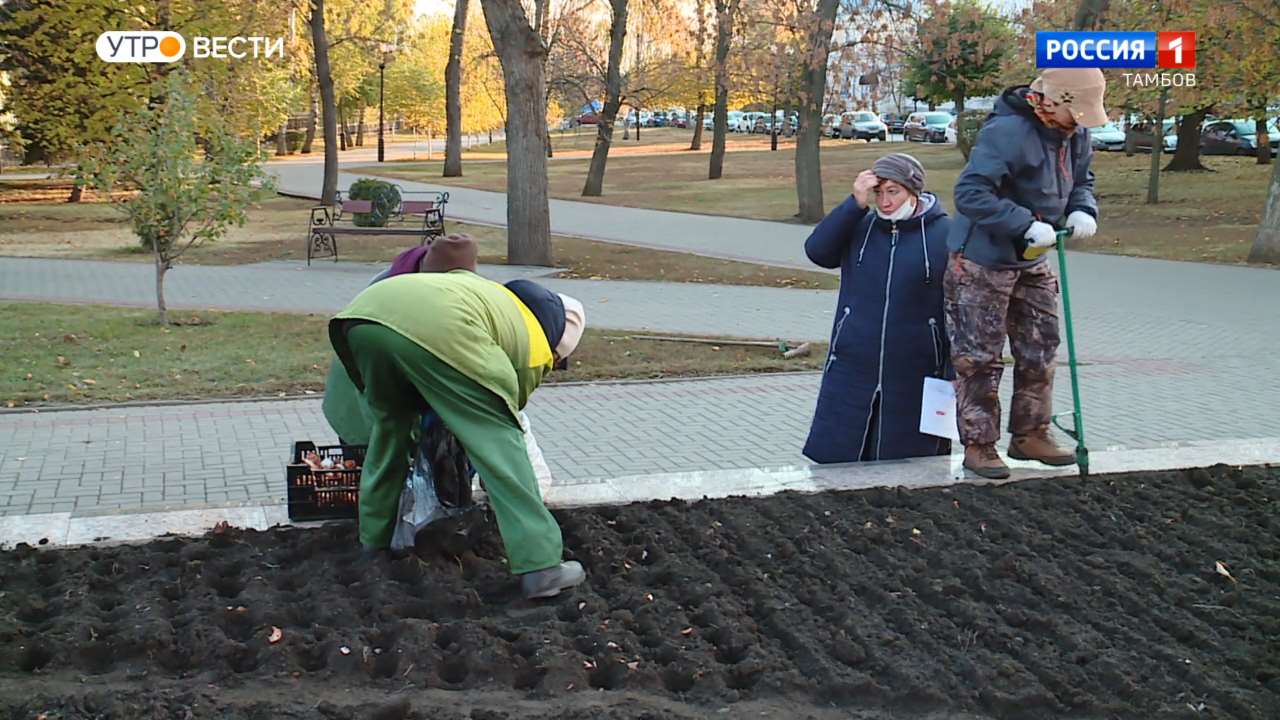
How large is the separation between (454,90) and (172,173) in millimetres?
29956

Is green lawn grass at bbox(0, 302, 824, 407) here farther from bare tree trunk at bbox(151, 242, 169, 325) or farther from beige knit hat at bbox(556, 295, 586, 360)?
beige knit hat at bbox(556, 295, 586, 360)

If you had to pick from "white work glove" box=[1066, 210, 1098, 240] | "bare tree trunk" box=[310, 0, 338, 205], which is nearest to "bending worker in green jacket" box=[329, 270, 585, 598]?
"white work glove" box=[1066, 210, 1098, 240]

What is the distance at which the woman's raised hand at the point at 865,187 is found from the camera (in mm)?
5336

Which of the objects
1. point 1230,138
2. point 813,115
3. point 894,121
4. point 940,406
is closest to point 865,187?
point 940,406

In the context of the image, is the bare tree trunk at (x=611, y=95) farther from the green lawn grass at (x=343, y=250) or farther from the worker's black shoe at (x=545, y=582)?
the worker's black shoe at (x=545, y=582)

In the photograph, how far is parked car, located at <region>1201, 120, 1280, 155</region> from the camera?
4250cm

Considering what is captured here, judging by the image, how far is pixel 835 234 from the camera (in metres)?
5.71

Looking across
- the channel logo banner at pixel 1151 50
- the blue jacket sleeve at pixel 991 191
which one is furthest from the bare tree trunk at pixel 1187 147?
the blue jacket sleeve at pixel 991 191

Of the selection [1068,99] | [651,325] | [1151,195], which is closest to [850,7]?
[1151,195]

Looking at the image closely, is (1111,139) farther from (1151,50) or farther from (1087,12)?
(1087,12)

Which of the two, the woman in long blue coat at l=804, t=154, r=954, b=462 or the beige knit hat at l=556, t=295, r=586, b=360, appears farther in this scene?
the woman in long blue coat at l=804, t=154, r=954, b=462

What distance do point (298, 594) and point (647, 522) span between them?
1.44 m

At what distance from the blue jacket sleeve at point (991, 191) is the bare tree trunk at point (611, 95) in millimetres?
28230

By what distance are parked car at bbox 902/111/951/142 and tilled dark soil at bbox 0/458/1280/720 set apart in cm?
5229
